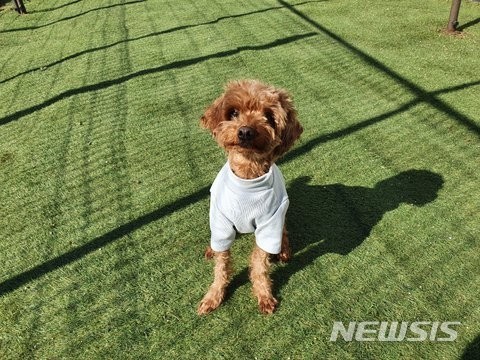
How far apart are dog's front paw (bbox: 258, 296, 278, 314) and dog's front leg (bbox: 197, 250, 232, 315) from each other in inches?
10.7

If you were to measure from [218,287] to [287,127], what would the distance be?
3.88 feet

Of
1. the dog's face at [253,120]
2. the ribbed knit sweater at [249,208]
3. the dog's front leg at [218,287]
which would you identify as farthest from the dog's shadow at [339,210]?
the dog's face at [253,120]

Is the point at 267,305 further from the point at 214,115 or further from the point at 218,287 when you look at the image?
the point at 214,115

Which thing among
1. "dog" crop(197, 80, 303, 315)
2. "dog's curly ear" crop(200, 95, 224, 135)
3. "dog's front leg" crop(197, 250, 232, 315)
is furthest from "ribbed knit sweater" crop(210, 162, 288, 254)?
"dog's curly ear" crop(200, 95, 224, 135)

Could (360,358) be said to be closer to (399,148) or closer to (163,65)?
(399,148)

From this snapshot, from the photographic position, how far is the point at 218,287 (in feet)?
9.48

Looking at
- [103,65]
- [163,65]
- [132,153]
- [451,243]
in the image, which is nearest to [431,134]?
[451,243]

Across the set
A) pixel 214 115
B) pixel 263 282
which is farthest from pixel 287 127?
pixel 263 282

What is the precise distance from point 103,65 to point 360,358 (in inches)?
232

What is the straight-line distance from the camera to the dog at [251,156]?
8.11 ft

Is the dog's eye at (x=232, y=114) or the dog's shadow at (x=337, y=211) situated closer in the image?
the dog's eye at (x=232, y=114)

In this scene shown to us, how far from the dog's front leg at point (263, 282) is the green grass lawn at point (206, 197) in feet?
0.25

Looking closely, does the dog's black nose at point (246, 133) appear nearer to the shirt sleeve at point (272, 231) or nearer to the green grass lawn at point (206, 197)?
the shirt sleeve at point (272, 231)

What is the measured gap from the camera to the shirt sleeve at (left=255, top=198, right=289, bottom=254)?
265cm
